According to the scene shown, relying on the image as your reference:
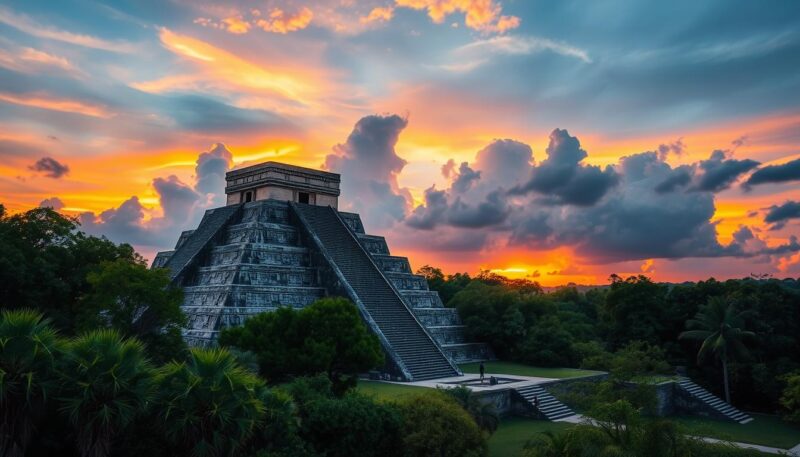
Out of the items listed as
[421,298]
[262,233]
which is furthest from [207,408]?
[421,298]

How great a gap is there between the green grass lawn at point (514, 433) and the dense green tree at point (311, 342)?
4.73 m

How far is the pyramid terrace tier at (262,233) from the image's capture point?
31188mm

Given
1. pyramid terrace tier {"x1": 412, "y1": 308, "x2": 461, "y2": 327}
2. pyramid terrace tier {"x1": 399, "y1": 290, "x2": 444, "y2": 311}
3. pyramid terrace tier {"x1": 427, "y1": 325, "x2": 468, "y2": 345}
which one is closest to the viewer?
pyramid terrace tier {"x1": 427, "y1": 325, "x2": 468, "y2": 345}

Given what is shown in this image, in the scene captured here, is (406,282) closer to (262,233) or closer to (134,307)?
(262,233)

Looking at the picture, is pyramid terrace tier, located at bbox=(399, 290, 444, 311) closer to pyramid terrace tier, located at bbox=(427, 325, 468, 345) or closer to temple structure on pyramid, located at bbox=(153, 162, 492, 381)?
temple structure on pyramid, located at bbox=(153, 162, 492, 381)

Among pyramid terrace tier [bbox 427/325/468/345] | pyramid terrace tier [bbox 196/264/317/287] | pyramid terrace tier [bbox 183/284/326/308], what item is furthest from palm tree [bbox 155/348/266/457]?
pyramid terrace tier [bbox 427/325/468/345]

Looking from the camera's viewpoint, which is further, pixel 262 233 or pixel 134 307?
pixel 262 233

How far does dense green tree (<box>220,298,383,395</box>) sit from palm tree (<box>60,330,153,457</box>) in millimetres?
7404

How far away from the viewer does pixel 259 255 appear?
98.5ft

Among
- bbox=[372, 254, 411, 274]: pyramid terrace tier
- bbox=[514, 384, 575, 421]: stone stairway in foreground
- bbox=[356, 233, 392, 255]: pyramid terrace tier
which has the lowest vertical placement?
bbox=[514, 384, 575, 421]: stone stairway in foreground

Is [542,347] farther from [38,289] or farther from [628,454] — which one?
[38,289]

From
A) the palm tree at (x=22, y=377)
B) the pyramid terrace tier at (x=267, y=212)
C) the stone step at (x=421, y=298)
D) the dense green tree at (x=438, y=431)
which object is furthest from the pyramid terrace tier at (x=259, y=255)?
the palm tree at (x=22, y=377)

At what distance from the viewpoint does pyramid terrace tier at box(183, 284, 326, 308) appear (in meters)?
27.1

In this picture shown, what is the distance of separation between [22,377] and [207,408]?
326cm
